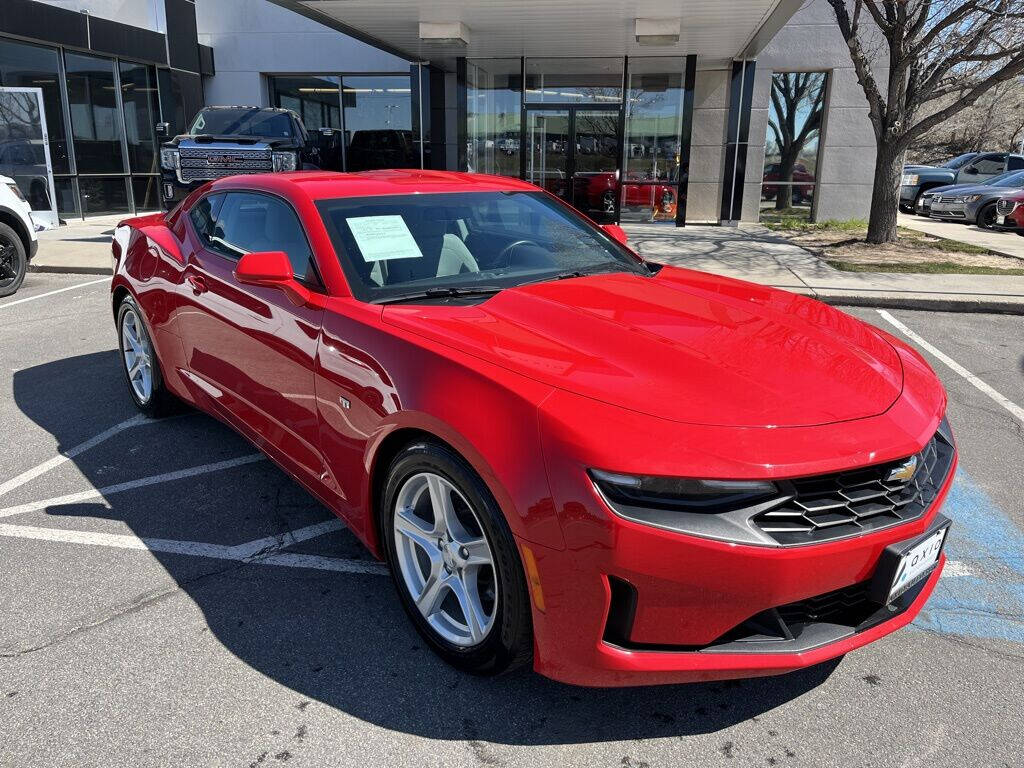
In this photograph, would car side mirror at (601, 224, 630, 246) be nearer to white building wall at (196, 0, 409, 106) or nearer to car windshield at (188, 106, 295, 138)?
car windshield at (188, 106, 295, 138)

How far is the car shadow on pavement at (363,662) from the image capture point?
2443 mm

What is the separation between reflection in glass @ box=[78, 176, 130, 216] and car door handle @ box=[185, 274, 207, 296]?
590 inches

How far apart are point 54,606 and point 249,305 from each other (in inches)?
56.5

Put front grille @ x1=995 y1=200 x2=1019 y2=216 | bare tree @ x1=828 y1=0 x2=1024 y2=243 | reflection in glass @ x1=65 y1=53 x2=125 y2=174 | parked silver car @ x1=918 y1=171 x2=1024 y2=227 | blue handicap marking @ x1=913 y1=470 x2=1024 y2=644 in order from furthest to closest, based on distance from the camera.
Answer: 1. parked silver car @ x1=918 y1=171 x2=1024 y2=227
2. front grille @ x1=995 y1=200 x2=1019 y2=216
3. reflection in glass @ x1=65 y1=53 x2=125 y2=174
4. bare tree @ x1=828 y1=0 x2=1024 y2=243
5. blue handicap marking @ x1=913 y1=470 x2=1024 y2=644

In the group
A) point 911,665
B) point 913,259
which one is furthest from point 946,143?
point 911,665

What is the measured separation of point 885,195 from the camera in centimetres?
1292

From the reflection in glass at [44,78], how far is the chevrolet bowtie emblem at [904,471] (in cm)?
1706

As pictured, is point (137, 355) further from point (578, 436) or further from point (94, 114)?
point (94, 114)

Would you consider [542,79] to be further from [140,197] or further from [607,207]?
[140,197]

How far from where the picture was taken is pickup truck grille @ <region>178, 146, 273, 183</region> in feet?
41.5

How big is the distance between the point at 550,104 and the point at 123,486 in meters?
15.1

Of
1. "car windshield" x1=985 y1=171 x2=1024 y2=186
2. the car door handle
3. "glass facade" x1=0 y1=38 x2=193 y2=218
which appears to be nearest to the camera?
the car door handle

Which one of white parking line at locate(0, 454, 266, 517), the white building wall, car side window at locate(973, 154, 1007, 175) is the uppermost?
the white building wall

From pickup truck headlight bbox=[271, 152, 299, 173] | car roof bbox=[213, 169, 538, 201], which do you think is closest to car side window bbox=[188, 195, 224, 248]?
car roof bbox=[213, 169, 538, 201]
